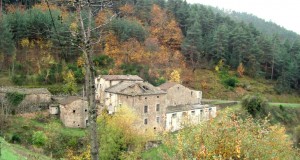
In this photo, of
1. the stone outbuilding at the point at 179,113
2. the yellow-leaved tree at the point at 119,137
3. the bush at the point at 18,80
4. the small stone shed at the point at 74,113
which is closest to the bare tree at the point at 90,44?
the yellow-leaved tree at the point at 119,137

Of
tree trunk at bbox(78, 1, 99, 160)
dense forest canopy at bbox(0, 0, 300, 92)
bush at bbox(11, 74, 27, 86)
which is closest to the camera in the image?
tree trunk at bbox(78, 1, 99, 160)

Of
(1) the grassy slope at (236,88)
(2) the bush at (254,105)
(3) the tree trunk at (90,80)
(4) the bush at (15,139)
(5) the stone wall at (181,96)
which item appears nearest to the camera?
(3) the tree trunk at (90,80)

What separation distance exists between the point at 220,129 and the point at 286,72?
221 ft

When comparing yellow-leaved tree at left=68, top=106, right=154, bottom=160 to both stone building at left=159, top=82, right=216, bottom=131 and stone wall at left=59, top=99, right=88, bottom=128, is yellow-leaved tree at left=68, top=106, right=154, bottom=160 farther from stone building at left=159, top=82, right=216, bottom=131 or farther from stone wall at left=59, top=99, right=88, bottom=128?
stone building at left=159, top=82, right=216, bottom=131

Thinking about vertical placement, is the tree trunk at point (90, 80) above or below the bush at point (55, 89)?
above

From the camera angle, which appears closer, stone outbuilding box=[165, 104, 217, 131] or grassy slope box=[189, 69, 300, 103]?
stone outbuilding box=[165, 104, 217, 131]

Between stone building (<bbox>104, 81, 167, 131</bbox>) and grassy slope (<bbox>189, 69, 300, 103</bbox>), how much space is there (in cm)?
2317

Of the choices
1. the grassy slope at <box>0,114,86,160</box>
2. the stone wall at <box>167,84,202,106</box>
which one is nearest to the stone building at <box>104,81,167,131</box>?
the grassy slope at <box>0,114,86,160</box>

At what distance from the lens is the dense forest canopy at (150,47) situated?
54.0m

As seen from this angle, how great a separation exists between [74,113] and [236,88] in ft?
125

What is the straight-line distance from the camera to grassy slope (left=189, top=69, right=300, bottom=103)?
63344 millimetres

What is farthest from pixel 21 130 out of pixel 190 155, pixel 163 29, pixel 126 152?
pixel 163 29

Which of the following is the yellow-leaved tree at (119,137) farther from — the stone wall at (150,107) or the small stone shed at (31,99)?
the small stone shed at (31,99)

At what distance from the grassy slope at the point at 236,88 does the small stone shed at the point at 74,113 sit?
29413 mm
